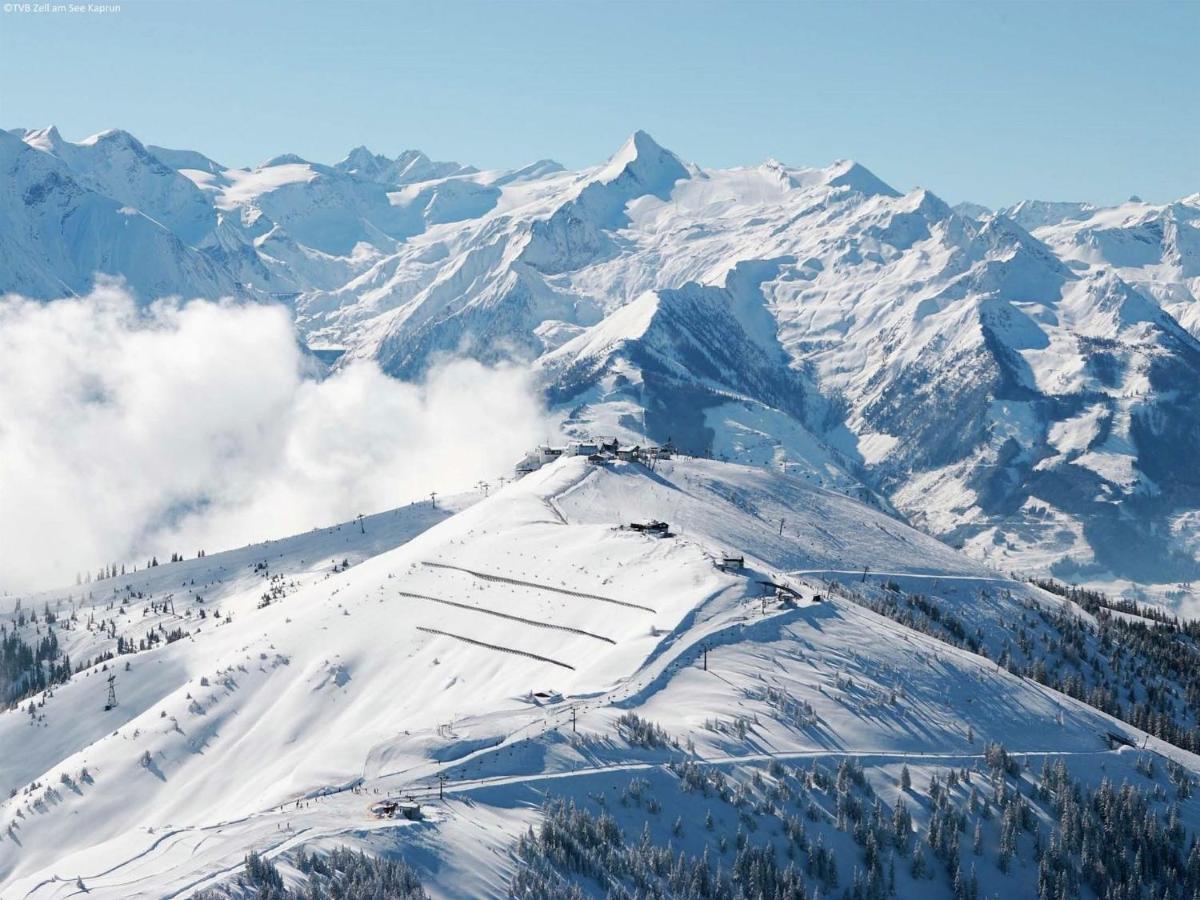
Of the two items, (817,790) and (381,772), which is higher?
(381,772)

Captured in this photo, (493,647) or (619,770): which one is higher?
(493,647)

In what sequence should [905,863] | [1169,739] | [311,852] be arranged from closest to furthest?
[311,852], [905,863], [1169,739]

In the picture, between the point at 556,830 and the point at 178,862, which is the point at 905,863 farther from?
the point at 178,862

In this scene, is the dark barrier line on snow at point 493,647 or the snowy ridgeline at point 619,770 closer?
the snowy ridgeline at point 619,770

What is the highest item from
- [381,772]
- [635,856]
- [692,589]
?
[692,589]

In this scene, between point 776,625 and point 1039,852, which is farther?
point 776,625

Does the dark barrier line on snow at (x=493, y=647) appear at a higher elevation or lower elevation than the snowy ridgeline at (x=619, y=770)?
higher

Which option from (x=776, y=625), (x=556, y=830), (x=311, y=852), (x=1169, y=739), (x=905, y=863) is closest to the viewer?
(x=311, y=852)

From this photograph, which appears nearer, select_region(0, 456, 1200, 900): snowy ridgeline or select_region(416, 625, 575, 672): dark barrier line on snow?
select_region(0, 456, 1200, 900): snowy ridgeline

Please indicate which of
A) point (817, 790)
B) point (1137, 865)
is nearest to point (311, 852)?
point (817, 790)

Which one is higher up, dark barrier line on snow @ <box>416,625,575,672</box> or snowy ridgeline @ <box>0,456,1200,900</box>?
dark barrier line on snow @ <box>416,625,575,672</box>

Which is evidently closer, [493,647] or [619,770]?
[619,770]
